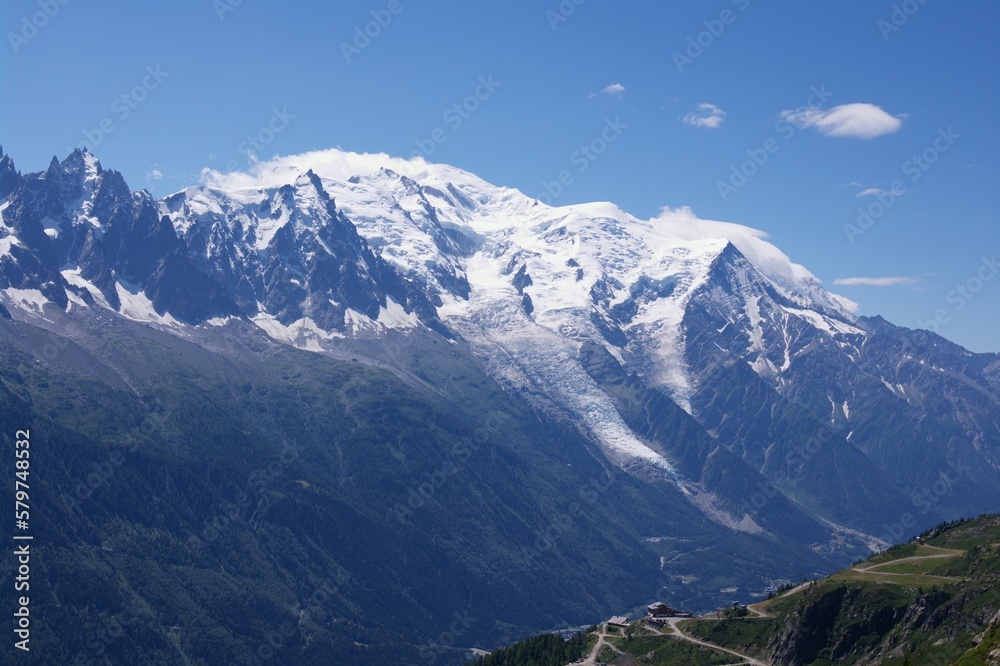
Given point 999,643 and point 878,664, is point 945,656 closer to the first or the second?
point 878,664

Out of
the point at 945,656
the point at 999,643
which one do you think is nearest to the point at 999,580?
the point at 945,656

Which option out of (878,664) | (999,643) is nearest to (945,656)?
(878,664)

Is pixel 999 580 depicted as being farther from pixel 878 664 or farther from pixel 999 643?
pixel 999 643

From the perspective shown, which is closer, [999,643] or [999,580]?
[999,643]

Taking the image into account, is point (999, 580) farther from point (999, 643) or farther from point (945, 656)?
point (999, 643)

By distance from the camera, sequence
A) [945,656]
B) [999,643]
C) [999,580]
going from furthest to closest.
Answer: [999,580]
[945,656]
[999,643]

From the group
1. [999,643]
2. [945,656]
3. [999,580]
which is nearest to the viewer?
[999,643]

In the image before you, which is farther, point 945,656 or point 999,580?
point 999,580

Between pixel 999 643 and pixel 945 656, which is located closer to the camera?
pixel 999 643
